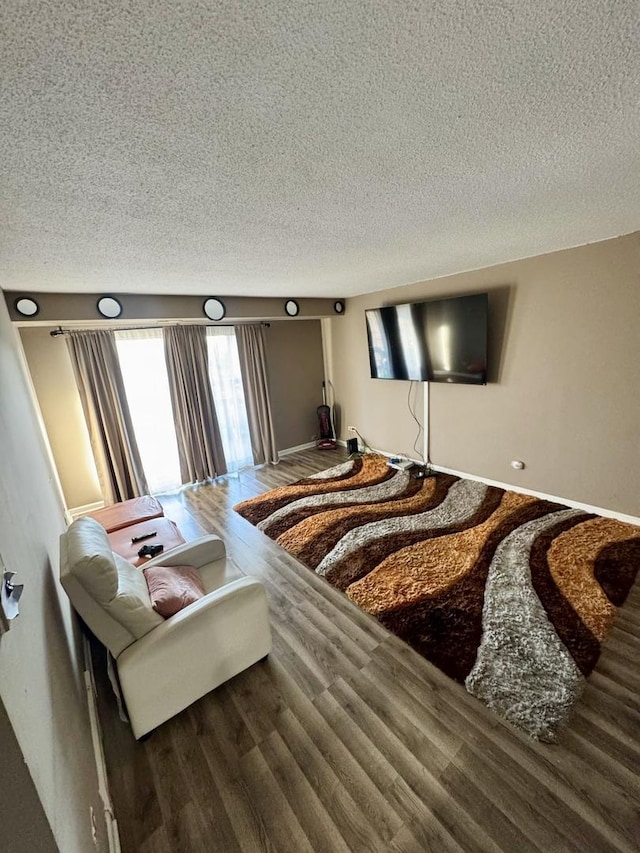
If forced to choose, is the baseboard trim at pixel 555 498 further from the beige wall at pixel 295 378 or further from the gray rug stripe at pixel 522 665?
the beige wall at pixel 295 378

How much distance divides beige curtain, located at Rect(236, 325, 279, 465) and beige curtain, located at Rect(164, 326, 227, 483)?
528mm

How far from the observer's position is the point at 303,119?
0.89m

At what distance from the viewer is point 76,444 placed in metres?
3.59

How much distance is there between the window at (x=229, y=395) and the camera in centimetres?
436

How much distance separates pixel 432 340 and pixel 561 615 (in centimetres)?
272

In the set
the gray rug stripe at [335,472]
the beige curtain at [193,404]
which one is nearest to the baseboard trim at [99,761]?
the beige curtain at [193,404]

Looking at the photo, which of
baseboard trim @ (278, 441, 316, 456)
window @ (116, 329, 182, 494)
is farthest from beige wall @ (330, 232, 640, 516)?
window @ (116, 329, 182, 494)

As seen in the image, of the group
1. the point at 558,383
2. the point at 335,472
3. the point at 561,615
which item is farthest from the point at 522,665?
the point at 335,472

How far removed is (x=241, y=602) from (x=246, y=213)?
1.88 m

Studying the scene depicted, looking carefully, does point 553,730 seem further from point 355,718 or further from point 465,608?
point 355,718

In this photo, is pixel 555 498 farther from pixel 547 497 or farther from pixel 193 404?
pixel 193 404

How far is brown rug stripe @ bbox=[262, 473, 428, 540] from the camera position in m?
3.12

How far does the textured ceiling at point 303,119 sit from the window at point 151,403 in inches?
75.5

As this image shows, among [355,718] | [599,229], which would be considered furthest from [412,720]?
[599,229]
